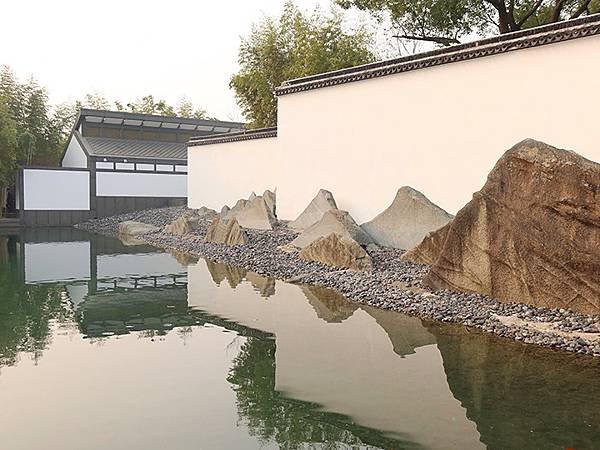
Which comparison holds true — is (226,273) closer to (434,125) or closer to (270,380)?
(434,125)

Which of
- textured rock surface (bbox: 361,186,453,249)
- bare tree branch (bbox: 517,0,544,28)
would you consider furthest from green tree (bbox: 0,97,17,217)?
bare tree branch (bbox: 517,0,544,28)

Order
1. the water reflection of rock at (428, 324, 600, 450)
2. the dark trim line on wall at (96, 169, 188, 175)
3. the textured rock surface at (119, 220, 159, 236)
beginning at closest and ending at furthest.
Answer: the water reflection of rock at (428, 324, 600, 450)
the textured rock surface at (119, 220, 159, 236)
the dark trim line on wall at (96, 169, 188, 175)

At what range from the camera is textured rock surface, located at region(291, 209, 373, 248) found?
346 inches

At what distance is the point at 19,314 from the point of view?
576cm

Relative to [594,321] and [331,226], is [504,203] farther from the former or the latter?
[331,226]

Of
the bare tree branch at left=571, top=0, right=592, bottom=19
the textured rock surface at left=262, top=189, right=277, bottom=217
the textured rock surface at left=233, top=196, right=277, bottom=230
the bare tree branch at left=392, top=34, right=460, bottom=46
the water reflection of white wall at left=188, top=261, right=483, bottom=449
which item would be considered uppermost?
the bare tree branch at left=571, top=0, right=592, bottom=19

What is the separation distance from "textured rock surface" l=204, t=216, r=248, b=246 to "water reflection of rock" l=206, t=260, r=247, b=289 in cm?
131

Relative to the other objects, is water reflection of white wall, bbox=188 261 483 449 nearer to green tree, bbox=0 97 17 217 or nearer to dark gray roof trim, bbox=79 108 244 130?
green tree, bbox=0 97 17 217

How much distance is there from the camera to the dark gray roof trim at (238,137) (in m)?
15.8

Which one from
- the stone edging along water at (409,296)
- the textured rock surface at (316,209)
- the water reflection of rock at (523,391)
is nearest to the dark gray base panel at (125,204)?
the stone edging along water at (409,296)

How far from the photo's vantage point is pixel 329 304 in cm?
616

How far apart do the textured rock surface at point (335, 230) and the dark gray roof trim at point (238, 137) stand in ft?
22.0

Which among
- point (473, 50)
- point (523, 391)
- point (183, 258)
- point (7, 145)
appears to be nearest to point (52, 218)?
point (7, 145)

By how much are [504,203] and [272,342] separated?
273cm
